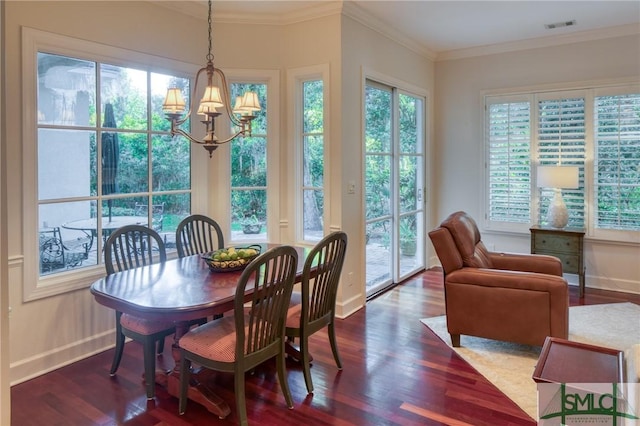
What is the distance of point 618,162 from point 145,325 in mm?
4895

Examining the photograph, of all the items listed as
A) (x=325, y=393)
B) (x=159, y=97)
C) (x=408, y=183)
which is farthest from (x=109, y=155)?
(x=408, y=183)

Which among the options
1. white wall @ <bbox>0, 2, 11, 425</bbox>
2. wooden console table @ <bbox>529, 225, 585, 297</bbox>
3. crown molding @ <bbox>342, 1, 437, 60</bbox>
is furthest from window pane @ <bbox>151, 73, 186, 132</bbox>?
wooden console table @ <bbox>529, 225, 585, 297</bbox>

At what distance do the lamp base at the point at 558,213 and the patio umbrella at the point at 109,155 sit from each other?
14.4ft

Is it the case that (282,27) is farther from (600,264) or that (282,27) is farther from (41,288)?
(600,264)

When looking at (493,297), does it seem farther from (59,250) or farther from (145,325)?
(59,250)

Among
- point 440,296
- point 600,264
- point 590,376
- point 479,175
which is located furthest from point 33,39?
point 600,264

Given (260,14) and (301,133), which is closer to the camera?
(260,14)

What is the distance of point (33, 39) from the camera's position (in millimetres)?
2898

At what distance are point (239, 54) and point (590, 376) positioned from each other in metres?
3.76

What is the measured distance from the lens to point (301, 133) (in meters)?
4.33

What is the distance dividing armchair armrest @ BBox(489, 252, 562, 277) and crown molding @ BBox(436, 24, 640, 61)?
2746mm

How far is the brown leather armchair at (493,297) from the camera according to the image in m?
3.05

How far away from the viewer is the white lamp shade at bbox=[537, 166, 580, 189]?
15.3 ft

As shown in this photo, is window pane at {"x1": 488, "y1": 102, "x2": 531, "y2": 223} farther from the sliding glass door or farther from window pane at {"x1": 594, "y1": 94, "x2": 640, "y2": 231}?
the sliding glass door
